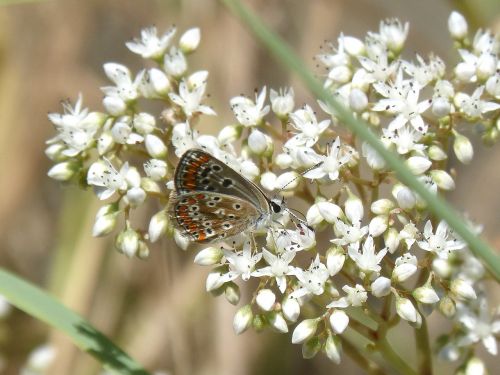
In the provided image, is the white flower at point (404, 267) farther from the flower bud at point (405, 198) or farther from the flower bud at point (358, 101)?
the flower bud at point (358, 101)

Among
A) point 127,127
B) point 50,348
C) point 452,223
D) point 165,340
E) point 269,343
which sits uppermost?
point 127,127

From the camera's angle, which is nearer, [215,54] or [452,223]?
[452,223]

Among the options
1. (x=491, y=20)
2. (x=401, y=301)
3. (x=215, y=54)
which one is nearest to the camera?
(x=401, y=301)

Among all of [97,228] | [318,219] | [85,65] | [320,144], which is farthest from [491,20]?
[85,65]

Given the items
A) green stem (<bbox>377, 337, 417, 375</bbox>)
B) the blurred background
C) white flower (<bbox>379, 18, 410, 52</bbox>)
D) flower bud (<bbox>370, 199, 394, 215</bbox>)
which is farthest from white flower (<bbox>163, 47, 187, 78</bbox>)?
the blurred background

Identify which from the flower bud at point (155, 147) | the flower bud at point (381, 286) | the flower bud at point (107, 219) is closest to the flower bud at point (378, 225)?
the flower bud at point (381, 286)

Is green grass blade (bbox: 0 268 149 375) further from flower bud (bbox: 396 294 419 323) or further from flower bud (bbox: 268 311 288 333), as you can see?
flower bud (bbox: 396 294 419 323)

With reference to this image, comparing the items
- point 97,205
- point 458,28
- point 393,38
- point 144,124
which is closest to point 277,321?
point 144,124

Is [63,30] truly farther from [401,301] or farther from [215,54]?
[401,301]
